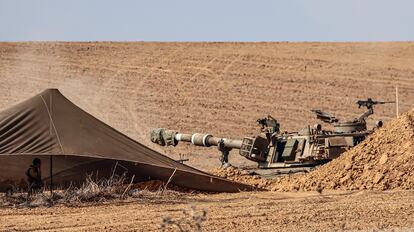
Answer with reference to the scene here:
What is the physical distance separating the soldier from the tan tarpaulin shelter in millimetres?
140

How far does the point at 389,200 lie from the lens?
15055mm

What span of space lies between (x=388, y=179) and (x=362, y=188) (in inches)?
17.5

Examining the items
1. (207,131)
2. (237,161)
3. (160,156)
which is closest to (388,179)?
(160,156)

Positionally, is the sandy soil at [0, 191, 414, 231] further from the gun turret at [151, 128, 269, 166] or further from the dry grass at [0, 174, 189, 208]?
the gun turret at [151, 128, 269, 166]

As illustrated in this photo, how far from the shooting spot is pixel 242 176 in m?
22.0

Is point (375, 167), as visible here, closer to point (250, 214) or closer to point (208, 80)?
point (250, 214)

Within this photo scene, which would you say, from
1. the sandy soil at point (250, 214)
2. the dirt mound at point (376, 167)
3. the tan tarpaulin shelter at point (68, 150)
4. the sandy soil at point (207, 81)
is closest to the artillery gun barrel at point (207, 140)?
the sandy soil at point (207, 81)

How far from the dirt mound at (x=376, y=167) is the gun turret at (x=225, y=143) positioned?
3470 mm

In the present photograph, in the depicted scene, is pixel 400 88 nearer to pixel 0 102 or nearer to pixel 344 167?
pixel 0 102

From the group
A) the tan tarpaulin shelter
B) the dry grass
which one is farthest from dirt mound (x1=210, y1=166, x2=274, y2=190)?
the dry grass

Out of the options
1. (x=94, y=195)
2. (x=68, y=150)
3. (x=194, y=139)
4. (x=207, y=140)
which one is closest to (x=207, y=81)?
(x=194, y=139)

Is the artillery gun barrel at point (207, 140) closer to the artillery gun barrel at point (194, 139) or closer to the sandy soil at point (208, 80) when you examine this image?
the artillery gun barrel at point (194, 139)

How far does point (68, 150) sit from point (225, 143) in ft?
27.9

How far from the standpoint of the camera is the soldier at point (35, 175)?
16.5 metres
